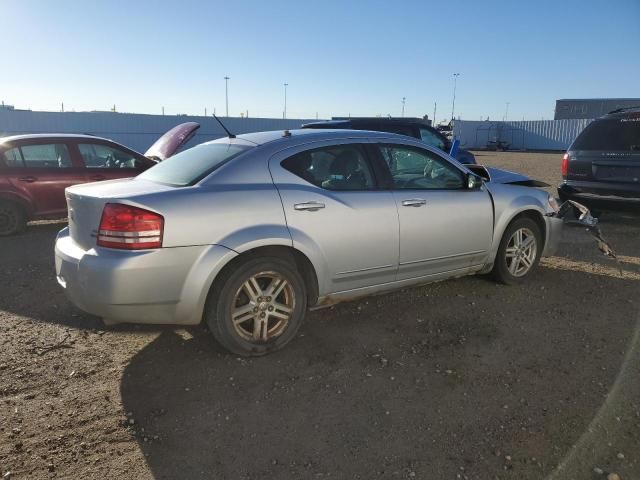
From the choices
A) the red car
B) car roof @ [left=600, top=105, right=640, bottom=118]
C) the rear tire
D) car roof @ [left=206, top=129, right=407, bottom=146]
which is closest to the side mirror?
car roof @ [left=206, top=129, right=407, bottom=146]

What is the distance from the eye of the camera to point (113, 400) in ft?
10.0

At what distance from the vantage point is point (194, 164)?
383cm

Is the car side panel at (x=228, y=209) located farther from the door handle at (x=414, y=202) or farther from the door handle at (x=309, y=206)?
the door handle at (x=414, y=202)

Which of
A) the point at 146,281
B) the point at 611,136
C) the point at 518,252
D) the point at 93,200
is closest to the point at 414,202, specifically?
the point at 518,252

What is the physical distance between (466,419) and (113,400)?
7.02 feet

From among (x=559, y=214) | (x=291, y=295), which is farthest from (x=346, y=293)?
(x=559, y=214)

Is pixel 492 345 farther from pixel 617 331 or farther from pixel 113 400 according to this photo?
pixel 113 400

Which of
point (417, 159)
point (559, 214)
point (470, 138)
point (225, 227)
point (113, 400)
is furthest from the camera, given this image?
point (470, 138)

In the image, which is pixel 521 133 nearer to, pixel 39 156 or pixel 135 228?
pixel 39 156

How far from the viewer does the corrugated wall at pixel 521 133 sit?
40.7 m

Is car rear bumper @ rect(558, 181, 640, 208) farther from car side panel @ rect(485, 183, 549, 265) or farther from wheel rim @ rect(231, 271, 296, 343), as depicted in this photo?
wheel rim @ rect(231, 271, 296, 343)

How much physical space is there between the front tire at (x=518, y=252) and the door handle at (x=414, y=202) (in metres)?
1.17

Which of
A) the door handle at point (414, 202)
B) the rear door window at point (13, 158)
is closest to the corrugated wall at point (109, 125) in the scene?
the rear door window at point (13, 158)

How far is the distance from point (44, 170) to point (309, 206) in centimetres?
579
